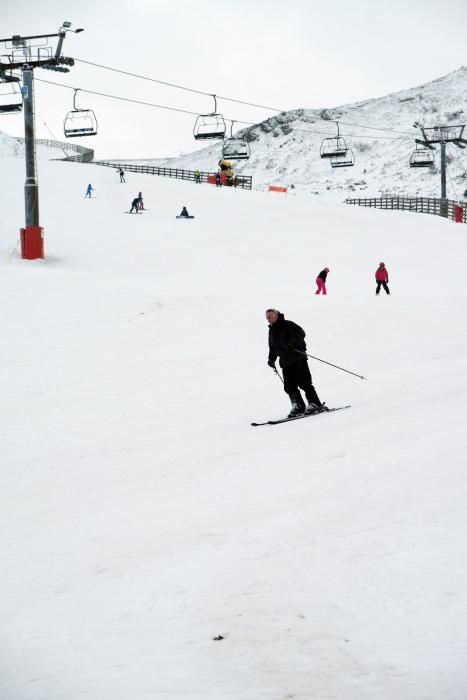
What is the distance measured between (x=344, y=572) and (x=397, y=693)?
43.3 inches

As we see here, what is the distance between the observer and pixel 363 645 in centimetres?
364

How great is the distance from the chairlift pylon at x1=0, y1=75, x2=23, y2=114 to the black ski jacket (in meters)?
17.9

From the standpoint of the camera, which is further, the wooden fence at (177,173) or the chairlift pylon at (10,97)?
the wooden fence at (177,173)

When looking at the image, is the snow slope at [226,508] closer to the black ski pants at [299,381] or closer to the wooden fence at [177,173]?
the black ski pants at [299,381]

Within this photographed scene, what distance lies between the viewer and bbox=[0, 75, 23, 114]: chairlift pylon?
23344mm

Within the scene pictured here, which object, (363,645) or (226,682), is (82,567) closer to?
(226,682)

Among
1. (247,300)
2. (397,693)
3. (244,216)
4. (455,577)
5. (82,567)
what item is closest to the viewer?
(397,693)

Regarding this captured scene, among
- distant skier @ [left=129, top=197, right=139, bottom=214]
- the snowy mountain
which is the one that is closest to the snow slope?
distant skier @ [left=129, top=197, right=139, bottom=214]

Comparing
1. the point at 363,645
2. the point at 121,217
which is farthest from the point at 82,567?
the point at 121,217

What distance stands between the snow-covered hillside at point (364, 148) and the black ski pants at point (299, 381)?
75170 mm

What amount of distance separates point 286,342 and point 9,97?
18.5 m

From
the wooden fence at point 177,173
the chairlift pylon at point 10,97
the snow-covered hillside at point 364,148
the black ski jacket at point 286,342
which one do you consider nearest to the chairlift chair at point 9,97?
the chairlift pylon at point 10,97

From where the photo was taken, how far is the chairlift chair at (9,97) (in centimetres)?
2336

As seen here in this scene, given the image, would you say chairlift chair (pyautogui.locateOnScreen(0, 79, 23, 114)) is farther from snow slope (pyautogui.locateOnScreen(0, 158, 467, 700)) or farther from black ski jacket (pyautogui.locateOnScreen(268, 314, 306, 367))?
black ski jacket (pyautogui.locateOnScreen(268, 314, 306, 367))
